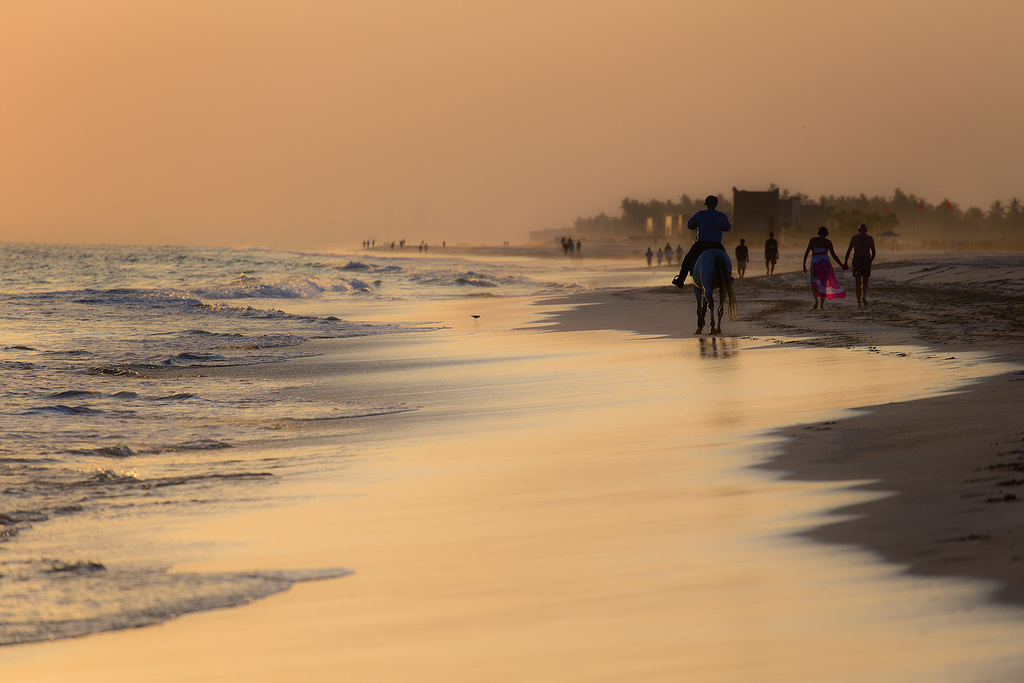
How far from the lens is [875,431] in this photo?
566cm

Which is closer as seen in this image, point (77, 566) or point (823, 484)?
point (77, 566)

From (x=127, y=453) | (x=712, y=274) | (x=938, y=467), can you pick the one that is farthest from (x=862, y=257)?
(x=127, y=453)

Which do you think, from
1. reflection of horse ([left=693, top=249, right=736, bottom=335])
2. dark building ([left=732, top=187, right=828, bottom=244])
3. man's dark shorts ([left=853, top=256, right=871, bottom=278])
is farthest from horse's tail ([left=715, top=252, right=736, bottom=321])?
dark building ([left=732, top=187, right=828, bottom=244])

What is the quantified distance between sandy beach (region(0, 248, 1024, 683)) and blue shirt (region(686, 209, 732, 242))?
5.43m

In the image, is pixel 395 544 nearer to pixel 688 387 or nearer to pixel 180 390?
pixel 688 387

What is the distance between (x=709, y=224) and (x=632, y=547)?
33.8 ft

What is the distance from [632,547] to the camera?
Answer: 360cm

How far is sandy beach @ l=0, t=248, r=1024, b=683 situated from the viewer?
2.58m

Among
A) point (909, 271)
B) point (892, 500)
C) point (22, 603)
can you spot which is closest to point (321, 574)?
point (22, 603)

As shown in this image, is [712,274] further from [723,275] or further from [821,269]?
[821,269]

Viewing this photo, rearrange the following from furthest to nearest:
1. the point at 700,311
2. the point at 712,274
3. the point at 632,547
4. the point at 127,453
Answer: the point at 700,311
the point at 712,274
the point at 127,453
the point at 632,547

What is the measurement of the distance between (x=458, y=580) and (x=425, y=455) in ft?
8.51

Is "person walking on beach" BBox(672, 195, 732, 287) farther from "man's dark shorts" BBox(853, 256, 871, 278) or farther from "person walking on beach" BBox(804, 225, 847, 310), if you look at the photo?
"man's dark shorts" BBox(853, 256, 871, 278)

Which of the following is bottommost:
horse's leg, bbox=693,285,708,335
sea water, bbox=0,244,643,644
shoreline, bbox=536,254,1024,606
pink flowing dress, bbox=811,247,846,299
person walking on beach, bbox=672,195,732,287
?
sea water, bbox=0,244,643,644
